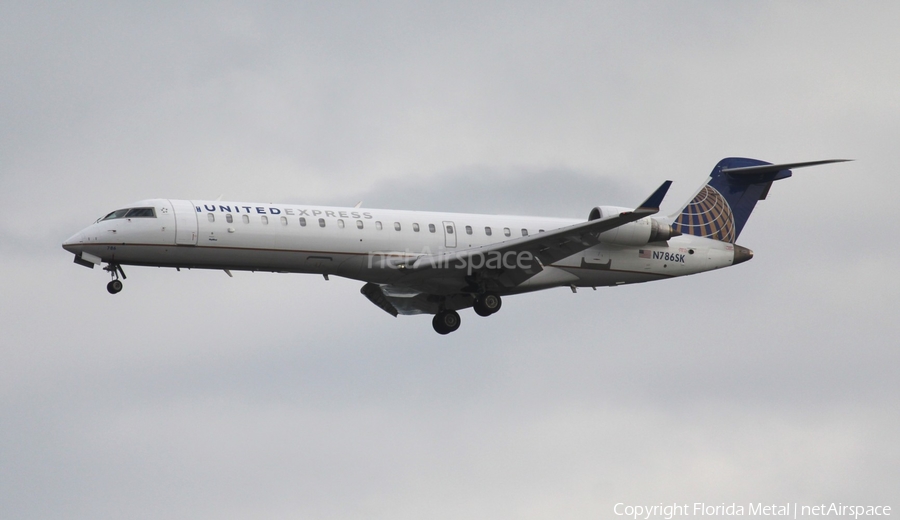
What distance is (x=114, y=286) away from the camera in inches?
1358

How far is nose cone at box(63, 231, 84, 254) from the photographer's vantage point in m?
33.9

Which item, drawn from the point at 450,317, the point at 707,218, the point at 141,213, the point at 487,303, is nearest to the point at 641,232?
the point at 707,218

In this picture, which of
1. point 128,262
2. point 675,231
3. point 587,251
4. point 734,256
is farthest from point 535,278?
point 128,262

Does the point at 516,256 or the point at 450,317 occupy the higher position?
the point at 516,256

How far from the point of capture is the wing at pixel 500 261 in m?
34.0

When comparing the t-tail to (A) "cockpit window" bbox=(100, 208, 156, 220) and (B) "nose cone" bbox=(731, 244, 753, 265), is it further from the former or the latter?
(A) "cockpit window" bbox=(100, 208, 156, 220)

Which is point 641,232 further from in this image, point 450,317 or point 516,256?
point 450,317

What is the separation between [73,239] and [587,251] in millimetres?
14655

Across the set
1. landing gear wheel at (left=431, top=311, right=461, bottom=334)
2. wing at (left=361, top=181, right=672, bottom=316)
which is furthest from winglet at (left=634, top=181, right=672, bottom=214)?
landing gear wheel at (left=431, top=311, right=461, bottom=334)

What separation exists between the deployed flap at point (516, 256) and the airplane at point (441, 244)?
44 millimetres

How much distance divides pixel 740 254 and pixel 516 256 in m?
8.68

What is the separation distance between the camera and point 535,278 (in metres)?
37.8

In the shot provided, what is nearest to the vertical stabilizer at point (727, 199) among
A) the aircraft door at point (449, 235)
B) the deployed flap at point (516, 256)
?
the deployed flap at point (516, 256)

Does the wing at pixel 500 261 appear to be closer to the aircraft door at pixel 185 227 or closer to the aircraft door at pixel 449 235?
the aircraft door at pixel 449 235
